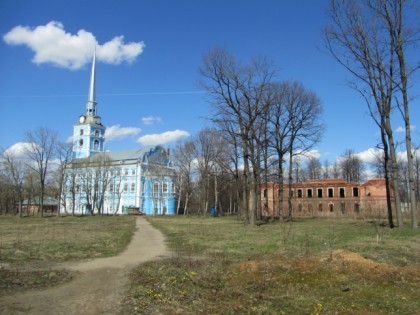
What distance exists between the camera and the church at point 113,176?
72.2 metres

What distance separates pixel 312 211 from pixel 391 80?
88.8 feet

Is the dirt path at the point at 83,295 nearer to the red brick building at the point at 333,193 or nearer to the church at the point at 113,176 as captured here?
the red brick building at the point at 333,193

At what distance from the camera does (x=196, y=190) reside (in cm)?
7300

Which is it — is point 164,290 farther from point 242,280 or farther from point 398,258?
point 398,258

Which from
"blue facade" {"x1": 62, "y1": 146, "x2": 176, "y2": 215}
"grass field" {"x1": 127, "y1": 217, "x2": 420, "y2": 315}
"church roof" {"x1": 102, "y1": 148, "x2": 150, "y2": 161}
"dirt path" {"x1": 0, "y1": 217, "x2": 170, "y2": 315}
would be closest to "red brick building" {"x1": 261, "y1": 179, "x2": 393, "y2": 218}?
"blue facade" {"x1": 62, "y1": 146, "x2": 176, "y2": 215}

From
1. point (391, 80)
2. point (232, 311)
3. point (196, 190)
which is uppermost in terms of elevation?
point (391, 80)

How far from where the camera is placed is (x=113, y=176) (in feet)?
254

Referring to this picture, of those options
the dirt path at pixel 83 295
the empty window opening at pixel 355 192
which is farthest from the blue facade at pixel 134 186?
the dirt path at pixel 83 295

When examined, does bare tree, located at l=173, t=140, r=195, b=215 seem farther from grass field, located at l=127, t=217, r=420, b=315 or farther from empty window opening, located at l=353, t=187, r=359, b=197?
grass field, located at l=127, t=217, r=420, b=315

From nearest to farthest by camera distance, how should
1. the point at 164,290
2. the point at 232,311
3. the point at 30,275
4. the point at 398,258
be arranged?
the point at 232,311 < the point at 164,290 < the point at 30,275 < the point at 398,258

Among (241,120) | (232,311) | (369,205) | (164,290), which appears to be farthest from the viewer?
(369,205)

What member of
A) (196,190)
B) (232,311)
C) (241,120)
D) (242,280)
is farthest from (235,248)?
(196,190)

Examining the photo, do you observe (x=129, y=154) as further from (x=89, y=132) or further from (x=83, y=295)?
(x=83, y=295)

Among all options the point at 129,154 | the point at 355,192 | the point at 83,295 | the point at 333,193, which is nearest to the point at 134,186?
the point at 129,154
